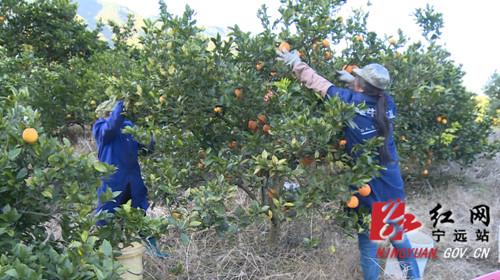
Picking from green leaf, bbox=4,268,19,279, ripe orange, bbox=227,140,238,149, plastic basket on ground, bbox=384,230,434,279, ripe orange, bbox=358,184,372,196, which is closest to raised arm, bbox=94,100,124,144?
ripe orange, bbox=227,140,238,149

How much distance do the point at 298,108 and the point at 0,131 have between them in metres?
1.55

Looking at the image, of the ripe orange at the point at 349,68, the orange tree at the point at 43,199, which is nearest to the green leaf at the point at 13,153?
the orange tree at the point at 43,199

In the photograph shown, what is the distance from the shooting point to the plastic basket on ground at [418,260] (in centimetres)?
341

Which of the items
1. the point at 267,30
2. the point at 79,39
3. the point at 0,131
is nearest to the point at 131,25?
the point at 79,39

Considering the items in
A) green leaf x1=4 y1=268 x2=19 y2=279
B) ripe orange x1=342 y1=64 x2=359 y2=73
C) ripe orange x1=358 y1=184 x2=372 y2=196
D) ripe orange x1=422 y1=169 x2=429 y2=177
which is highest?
ripe orange x1=342 y1=64 x2=359 y2=73

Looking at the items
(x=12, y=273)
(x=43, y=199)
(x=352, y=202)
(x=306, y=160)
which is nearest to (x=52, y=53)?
(x=306, y=160)

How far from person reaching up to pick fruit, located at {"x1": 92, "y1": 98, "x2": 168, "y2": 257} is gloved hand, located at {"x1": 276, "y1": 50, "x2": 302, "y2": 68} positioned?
3.07ft

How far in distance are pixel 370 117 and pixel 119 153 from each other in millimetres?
1611

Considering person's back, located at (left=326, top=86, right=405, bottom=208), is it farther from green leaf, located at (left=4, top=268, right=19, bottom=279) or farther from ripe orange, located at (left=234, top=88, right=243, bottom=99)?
green leaf, located at (left=4, top=268, right=19, bottom=279)

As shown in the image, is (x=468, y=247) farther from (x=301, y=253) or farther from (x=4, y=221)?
(x=4, y=221)

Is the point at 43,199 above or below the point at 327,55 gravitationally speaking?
below

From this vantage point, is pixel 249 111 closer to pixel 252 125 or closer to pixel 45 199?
pixel 252 125

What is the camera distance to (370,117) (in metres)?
2.98

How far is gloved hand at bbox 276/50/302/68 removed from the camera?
9.71 ft
